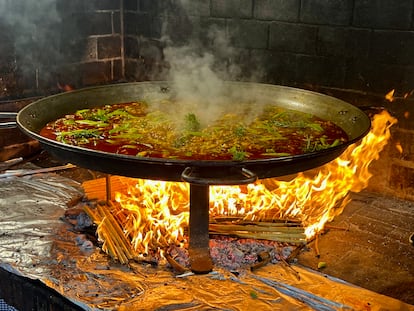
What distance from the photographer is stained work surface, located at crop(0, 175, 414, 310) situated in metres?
3.04

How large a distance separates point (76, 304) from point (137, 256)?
2.00ft

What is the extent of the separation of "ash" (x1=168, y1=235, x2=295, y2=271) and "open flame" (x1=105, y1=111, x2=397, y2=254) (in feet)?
0.69

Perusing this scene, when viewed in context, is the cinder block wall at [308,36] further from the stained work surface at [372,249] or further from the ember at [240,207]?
the stained work surface at [372,249]

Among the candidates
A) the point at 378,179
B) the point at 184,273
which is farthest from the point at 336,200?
the point at 184,273

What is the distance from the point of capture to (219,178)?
267cm

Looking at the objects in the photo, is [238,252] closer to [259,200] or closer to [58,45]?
[259,200]

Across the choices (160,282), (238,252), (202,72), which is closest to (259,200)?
(238,252)

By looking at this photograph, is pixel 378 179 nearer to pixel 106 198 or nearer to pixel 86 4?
pixel 106 198

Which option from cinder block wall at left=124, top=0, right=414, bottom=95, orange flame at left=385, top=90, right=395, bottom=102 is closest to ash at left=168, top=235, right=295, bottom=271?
orange flame at left=385, top=90, right=395, bottom=102

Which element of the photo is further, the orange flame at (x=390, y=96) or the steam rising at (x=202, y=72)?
the orange flame at (x=390, y=96)

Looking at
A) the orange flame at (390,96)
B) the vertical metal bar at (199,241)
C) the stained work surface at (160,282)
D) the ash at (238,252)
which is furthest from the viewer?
the orange flame at (390,96)

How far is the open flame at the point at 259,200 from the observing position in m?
3.83

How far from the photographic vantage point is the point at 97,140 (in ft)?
10.9

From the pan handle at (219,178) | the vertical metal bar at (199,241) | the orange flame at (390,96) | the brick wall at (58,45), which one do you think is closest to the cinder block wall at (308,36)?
the orange flame at (390,96)
